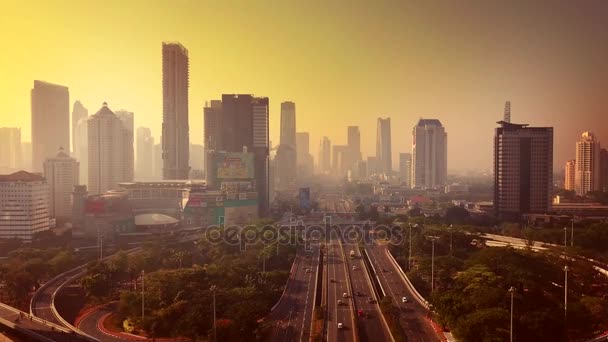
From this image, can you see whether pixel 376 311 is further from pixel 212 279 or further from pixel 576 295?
pixel 576 295

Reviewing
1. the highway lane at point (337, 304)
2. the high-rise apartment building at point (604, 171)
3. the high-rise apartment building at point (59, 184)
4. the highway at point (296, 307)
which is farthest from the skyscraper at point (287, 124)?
the highway at point (296, 307)

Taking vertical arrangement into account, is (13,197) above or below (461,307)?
→ above

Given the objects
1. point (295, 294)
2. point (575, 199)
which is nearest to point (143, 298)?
point (295, 294)

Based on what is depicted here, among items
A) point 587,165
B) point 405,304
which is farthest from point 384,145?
point 405,304

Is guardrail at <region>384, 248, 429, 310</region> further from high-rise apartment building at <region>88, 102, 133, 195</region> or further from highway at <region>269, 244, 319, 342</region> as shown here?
high-rise apartment building at <region>88, 102, 133, 195</region>

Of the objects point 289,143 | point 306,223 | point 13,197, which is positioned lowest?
point 306,223

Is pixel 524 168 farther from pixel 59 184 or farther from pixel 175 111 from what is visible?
pixel 59 184
